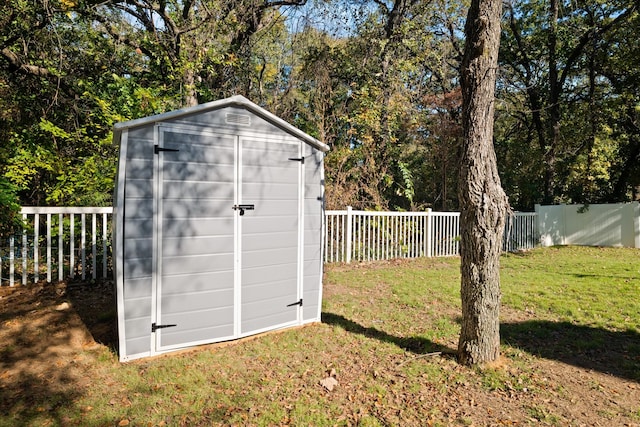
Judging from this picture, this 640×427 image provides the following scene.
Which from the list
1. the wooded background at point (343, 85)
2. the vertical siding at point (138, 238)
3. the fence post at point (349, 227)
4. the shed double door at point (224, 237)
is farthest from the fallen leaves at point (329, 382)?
the fence post at point (349, 227)

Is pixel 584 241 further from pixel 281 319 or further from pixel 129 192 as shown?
pixel 129 192

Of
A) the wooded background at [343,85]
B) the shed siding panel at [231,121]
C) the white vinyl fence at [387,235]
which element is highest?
the wooded background at [343,85]

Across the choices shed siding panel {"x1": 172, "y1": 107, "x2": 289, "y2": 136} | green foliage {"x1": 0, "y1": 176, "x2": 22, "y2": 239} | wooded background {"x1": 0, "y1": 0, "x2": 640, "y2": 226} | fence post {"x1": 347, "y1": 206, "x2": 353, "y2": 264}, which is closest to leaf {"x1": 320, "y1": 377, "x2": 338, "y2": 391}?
shed siding panel {"x1": 172, "y1": 107, "x2": 289, "y2": 136}

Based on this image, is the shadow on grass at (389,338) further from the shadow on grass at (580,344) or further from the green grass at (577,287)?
the green grass at (577,287)

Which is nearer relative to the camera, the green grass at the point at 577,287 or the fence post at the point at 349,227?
the green grass at the point at 577,287

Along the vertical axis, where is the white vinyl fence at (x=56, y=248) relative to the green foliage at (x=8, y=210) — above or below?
below

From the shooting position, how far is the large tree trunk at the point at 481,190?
3434 mm

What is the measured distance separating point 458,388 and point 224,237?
109 inches

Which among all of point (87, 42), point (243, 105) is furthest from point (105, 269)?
point (87, 42)

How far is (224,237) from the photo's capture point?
4.08 metres

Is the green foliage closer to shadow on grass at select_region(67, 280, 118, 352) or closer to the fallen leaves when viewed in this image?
shadow on grass at select_region(67, 280, 118, 352)

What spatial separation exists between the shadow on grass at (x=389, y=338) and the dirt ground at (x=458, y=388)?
826mm

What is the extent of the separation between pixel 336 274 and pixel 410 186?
216 inches

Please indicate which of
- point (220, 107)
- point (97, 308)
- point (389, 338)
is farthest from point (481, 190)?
point (97, 308)
